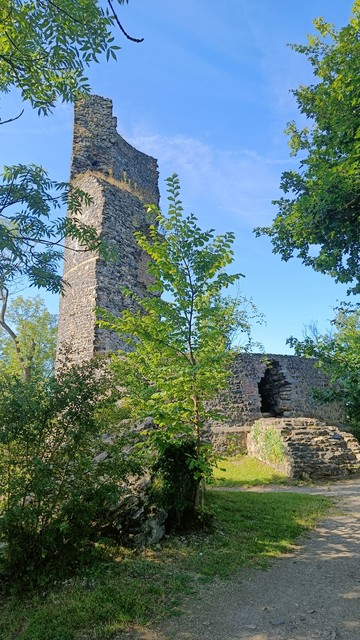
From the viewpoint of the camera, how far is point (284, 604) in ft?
12.8

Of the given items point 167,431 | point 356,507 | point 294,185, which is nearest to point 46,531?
point 167,431

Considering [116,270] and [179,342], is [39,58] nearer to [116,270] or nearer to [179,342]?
[179,342]

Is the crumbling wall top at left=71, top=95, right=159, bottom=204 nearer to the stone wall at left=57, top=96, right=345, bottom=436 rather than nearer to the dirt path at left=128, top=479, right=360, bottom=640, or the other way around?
the stone wall at left=57, top=96, right=345, bottom=436

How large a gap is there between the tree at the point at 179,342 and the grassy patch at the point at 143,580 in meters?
0.83

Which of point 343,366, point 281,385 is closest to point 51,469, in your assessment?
point 343,366

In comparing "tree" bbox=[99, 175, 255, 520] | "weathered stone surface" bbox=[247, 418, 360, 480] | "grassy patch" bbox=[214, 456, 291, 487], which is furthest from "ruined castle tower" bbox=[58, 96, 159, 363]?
"tree" bbox=[99, 175, 255, 520]

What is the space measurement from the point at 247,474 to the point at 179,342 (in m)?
7.79

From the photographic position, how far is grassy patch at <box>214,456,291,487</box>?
11.0m

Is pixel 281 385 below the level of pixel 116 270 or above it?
below

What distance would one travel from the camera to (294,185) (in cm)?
1048

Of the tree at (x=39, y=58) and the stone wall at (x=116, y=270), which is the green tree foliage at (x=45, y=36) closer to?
the tree at (x=39, y=58)

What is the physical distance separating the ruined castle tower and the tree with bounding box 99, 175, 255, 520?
23.1ft

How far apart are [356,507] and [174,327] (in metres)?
5.40

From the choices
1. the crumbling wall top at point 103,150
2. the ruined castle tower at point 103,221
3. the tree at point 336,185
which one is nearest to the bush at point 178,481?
the tree at point 336,185
